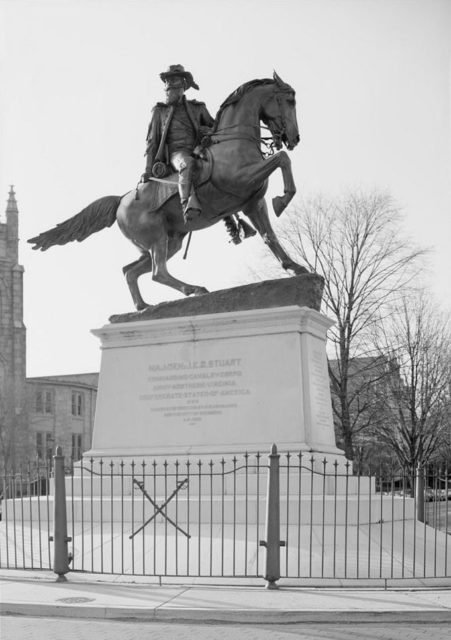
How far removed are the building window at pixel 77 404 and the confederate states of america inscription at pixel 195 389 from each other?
64909 millimetres

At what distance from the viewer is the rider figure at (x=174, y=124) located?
15648 millimetres

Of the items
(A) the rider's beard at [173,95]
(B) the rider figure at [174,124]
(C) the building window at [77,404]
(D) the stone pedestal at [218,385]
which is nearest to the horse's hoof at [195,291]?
(D) the stone pedestal at [218,385]

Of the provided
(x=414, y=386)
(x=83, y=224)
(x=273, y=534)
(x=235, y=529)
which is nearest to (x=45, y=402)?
(x=414, y=386)

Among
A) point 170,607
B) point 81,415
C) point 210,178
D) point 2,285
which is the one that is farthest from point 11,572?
point 2,285

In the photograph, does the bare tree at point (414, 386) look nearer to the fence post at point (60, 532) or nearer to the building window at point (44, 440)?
the fence post at point (60, 532)

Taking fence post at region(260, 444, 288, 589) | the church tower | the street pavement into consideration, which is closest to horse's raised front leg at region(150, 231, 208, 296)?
fence post at region(260, 444, 288, 589)

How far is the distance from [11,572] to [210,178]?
6942mm

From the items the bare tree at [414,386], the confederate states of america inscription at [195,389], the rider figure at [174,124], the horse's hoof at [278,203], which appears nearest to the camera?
the confederate states of america inscription at [195,389]

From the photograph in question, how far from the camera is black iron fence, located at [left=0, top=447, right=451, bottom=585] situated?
10281 millimetres

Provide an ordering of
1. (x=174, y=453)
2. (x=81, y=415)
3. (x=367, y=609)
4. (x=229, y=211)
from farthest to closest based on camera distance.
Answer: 1. (x=81, y=415)
2. (x=229, y=211)
3. (x=174, y=453)
4. (x=367, y=609)

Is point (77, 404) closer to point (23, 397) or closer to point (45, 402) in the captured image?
point (45, 402)

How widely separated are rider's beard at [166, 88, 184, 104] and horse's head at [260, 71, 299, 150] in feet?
5.38

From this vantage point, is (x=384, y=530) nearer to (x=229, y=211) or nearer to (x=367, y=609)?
(x=367, y=609)

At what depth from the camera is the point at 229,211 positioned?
15.5 metres
